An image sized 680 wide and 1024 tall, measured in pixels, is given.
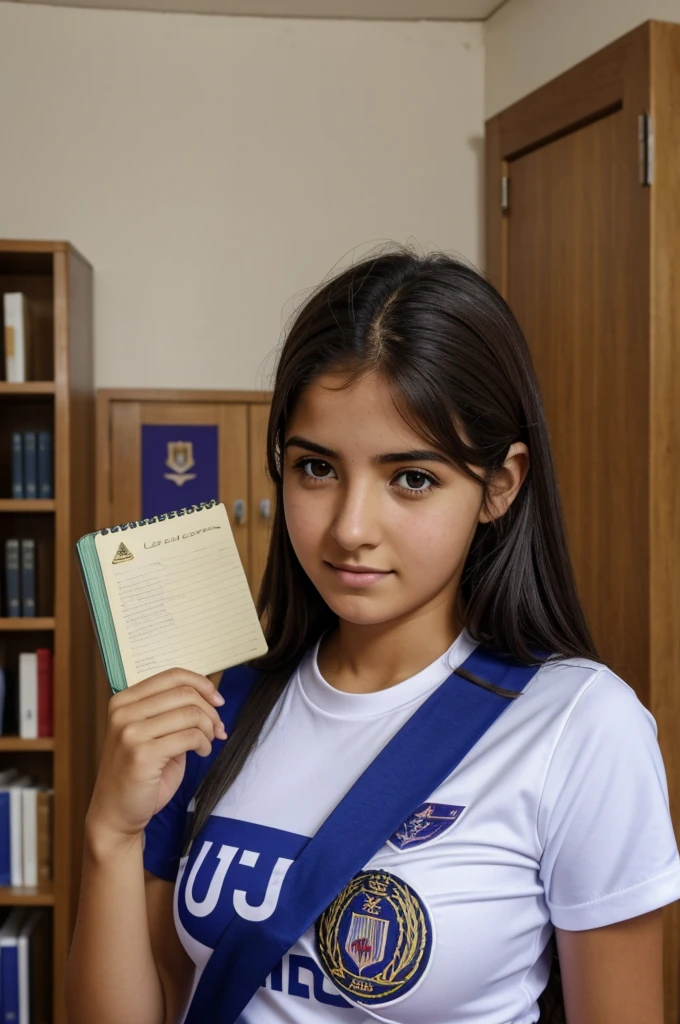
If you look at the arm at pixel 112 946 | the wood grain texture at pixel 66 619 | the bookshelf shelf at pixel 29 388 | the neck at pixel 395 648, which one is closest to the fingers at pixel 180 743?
the arm at pixel 112 946

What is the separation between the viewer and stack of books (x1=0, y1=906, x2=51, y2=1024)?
2.77m

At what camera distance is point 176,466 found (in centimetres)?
313

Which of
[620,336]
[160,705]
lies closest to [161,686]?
[160,705]

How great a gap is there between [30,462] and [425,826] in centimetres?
207

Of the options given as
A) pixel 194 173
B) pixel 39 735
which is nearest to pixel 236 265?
pixel 194 173

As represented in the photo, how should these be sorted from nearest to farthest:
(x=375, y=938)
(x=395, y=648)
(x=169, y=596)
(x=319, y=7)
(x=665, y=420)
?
(x=375, y=938)
(x=169, y=596)
(x=395, y=648)
(x=665, y=420)
(x=319, y=7)

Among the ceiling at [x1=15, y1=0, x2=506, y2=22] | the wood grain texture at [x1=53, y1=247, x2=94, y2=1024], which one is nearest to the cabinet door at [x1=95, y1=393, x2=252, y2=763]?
the wood grain texture at [x1=53, y1=247, x2=94, y2=1024]

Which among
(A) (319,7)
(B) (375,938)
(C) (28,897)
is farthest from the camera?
(A) (319,7)

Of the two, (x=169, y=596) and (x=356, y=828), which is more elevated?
(x=169, y=596)

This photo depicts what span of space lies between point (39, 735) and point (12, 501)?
63 centimetres

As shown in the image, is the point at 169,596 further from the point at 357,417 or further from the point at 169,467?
the point at 169,467

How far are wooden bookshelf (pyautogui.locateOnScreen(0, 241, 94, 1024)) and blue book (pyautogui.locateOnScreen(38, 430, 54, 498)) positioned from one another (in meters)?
0.04

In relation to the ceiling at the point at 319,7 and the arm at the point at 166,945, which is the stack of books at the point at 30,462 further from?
the arm at the point at 166,945

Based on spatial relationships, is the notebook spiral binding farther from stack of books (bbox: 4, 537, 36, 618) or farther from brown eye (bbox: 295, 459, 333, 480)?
stack of books (bbox: 4, 537, 36, 618)
